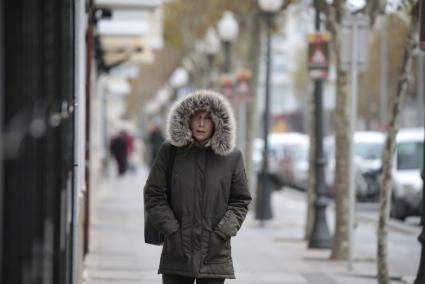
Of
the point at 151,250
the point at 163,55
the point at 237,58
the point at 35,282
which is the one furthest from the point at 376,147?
the point at 163,55

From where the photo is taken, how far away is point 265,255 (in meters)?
16.0

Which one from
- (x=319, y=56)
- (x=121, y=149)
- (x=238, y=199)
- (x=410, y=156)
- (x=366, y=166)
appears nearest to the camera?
(x=238, y=199)

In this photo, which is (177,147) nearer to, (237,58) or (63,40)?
(63,40)

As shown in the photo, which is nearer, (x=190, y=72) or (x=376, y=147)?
(x=376, y=147)

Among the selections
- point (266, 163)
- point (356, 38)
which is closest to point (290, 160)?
point (266, 163)

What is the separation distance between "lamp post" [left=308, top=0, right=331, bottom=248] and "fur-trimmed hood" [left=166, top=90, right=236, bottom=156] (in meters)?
9.97

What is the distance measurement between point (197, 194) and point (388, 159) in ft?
18.7

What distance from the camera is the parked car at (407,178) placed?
24.5 m

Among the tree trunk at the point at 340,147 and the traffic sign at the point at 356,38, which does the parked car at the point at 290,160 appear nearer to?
the tree trunk at the point at 340,147

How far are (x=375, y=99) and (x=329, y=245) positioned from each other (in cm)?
5890

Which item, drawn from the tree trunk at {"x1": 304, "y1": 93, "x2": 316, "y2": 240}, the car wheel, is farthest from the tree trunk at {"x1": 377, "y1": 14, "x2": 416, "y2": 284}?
the car wheel

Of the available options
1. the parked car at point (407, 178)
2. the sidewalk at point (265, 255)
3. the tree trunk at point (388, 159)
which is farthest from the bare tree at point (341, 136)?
the parked car at point (407, 178)

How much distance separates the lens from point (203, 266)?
7.15 m

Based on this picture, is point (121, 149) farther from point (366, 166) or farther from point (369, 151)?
point (366, 166)
